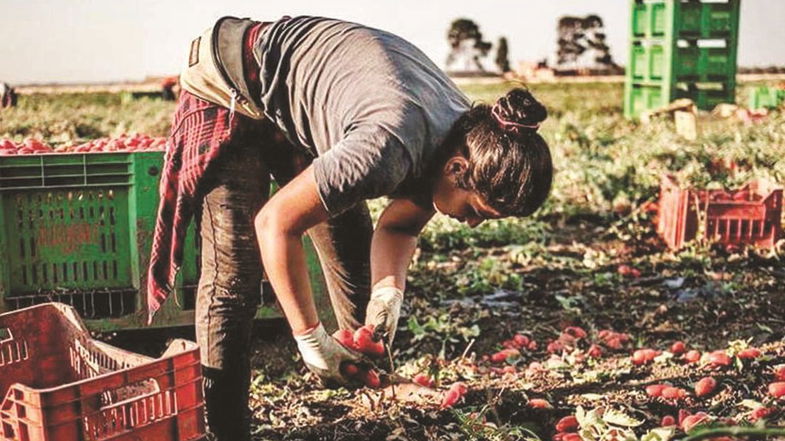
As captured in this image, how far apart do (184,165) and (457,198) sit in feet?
2.51

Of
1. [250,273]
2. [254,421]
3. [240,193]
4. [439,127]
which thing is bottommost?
[254,421]

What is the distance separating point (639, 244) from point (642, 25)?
7846 mm

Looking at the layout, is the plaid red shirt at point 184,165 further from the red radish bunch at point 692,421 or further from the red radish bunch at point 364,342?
the red radish bunch at point 692,421

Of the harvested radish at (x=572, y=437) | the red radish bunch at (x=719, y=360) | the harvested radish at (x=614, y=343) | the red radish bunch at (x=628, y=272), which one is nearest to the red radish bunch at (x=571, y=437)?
the harvested radish at (x=572, y=437)

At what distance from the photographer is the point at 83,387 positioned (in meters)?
1.93

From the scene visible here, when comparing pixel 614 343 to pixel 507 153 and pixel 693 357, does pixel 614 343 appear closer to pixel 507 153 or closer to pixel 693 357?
pixel 693 357

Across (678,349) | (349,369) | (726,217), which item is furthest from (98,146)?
(726,217)

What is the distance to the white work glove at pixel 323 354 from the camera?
236 centimetres

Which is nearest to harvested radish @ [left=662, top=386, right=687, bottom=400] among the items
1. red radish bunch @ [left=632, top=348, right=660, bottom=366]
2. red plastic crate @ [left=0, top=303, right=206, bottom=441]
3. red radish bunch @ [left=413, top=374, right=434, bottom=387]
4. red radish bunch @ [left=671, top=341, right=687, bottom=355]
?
red radish bunch @ [left=632, top=348, right=660, bottom=366]

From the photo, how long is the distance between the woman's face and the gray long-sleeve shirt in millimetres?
56

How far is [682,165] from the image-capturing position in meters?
6.84

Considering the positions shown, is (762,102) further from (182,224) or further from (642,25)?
(182,224)

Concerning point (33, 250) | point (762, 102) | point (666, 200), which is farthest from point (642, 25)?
point (33, 250)

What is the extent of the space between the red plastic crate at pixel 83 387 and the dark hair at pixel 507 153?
755 mm
